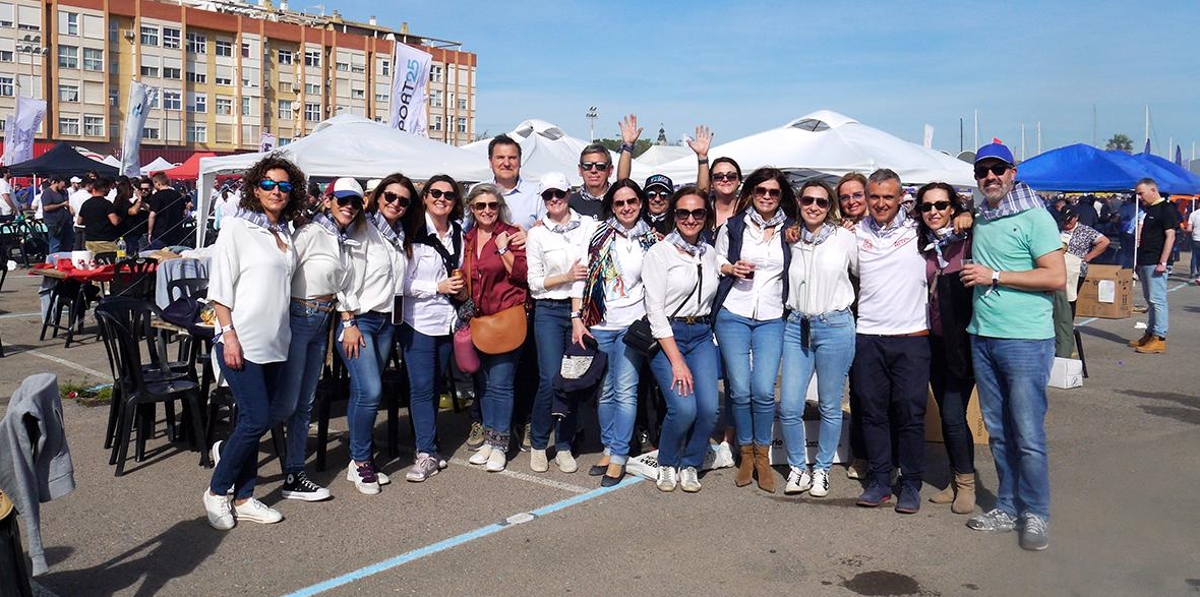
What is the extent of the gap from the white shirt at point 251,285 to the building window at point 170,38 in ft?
251

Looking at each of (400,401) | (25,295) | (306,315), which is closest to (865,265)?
(306,315)

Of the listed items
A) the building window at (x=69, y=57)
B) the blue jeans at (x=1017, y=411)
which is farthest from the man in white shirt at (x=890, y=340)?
the building window at (x=69, y=57)

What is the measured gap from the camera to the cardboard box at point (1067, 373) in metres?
9.09

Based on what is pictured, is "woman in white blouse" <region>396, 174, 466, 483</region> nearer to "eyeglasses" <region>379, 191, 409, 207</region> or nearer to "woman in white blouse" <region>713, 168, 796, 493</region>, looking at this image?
"eyeglasses" <region>379, 191, 409, 207</region>

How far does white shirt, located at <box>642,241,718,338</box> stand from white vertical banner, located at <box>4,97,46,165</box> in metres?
24.7

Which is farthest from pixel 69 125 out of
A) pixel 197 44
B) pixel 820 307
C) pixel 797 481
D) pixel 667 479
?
pixel 820 307

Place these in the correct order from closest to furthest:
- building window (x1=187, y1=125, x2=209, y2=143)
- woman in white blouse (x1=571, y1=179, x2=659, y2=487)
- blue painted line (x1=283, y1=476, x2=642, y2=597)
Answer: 1. blue painted line (x1=283, y1=476, x2=642, y2=597)
2. woman in white blouse (x1=571, y1=179, x2=659, y2=487)
3. building window (x1=187, y1=125, x2=209, y2=143)

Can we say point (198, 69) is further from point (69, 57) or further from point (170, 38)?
point (69, 57)

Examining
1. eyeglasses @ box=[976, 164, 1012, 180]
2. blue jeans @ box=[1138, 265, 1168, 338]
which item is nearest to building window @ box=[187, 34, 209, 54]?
blue jeans @ box=[1138, 265, 1168, 338]

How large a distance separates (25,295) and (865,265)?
14819 millimetres

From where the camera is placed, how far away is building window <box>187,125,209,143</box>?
75875mm

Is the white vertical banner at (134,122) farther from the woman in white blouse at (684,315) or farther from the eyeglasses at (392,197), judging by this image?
the woman in white blouse at (684,315)

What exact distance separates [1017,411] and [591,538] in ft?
7.37

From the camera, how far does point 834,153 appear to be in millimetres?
12055
